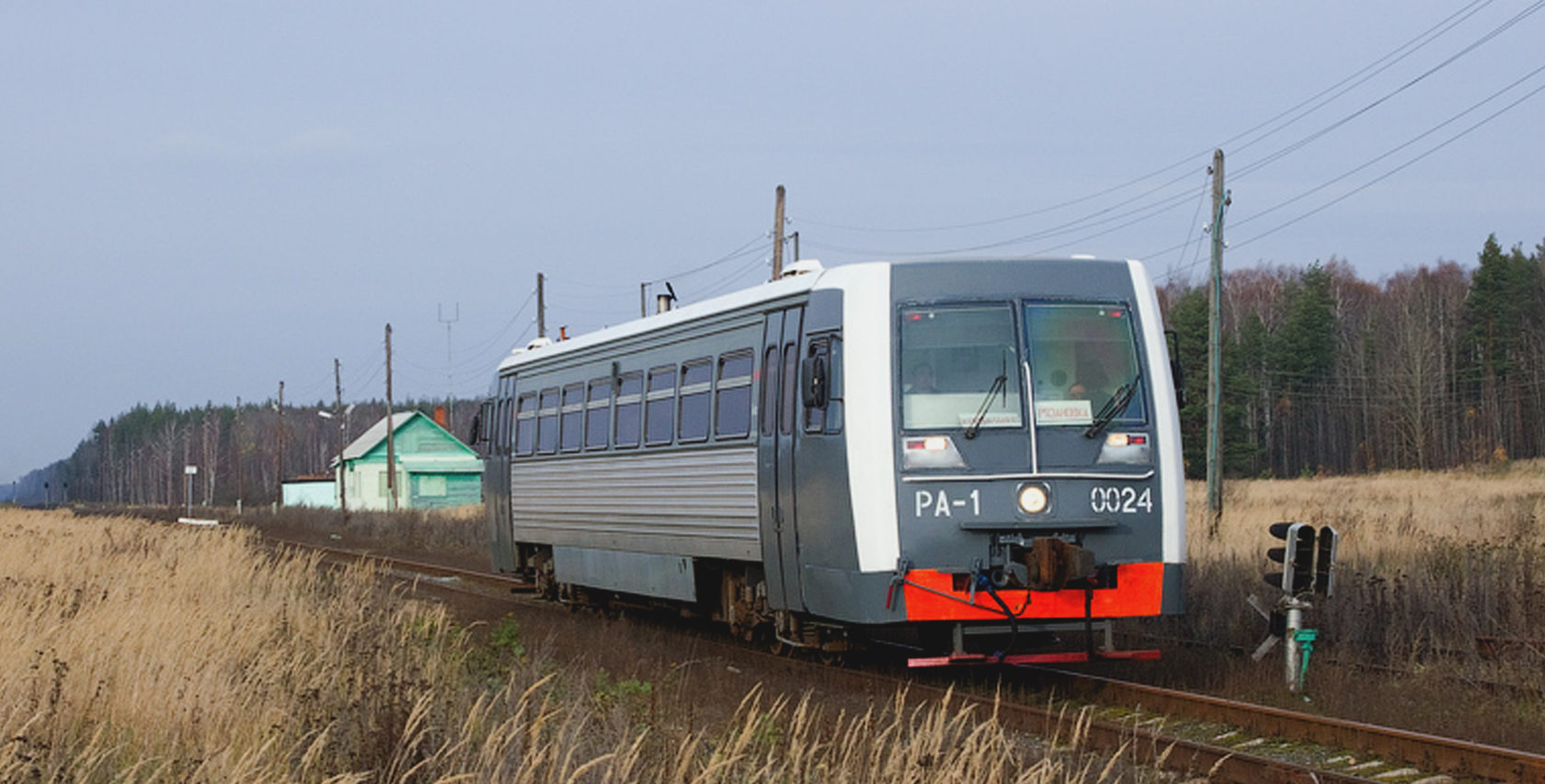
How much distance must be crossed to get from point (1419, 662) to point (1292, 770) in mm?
5286

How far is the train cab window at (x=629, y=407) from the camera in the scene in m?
16.5

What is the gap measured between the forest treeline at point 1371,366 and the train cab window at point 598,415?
56406 millimetres

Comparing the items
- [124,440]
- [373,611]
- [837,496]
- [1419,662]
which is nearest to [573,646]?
[373,611]

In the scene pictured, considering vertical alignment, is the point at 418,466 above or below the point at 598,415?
above

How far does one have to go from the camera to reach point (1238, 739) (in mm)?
10070

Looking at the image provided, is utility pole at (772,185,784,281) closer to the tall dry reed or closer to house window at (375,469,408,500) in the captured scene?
the tall dry reed

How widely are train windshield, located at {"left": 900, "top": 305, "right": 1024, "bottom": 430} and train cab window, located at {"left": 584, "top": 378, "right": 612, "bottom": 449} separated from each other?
606 centimetres

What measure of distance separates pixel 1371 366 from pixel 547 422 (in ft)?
246

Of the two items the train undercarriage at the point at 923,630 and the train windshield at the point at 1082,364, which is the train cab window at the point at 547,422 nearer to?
the train undercarriage at the point at 923,630

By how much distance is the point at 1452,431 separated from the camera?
275 ft

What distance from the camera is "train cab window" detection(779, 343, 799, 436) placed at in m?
12.8

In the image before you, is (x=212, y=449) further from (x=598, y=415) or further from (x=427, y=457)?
(x=598, y=415)

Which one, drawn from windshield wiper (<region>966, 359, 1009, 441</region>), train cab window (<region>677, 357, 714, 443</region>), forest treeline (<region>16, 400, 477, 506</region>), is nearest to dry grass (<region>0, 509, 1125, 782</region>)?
windshield wiper (<region>966, 359, 1009, 441</region>)

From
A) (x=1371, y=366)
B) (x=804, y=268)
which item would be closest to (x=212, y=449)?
(x=1371, y=366)
